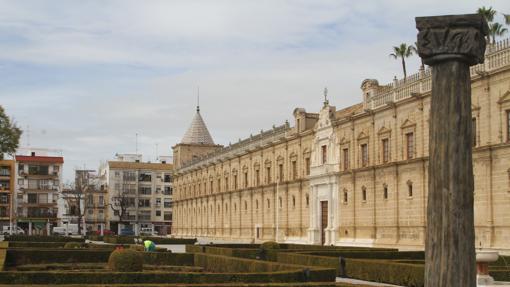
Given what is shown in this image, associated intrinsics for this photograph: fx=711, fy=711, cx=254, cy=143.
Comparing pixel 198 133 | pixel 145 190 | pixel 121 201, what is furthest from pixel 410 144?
pixel 145 190

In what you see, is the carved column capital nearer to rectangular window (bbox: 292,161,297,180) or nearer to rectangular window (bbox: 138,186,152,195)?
rectangular window (bbox: 292,161,297,180)

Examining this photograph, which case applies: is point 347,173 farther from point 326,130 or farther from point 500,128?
point 500,128

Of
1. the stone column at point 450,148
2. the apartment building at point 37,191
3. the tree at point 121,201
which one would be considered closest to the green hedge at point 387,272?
the stone column at point 450,148

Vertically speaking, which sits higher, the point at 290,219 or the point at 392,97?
the point at 392,97

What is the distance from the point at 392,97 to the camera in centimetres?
4297

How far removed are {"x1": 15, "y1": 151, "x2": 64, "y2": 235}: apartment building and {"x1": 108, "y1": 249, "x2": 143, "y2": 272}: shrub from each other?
274ft

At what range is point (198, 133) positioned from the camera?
99.0 meters

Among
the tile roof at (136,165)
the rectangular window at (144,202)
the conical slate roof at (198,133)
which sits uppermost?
the conical slate roof at (198,133)

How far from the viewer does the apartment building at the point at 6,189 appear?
10062cm

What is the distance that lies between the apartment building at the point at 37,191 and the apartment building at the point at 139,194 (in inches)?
435

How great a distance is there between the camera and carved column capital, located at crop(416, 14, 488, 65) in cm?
764

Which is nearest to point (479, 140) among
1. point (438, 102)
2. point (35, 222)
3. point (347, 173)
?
point (347, 173)

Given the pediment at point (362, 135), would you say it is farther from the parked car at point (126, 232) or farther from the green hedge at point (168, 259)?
the parked car at point (126, 232)

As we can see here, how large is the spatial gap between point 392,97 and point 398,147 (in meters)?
3.23
